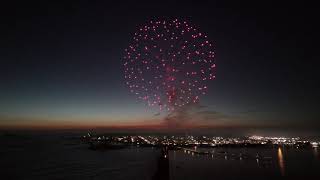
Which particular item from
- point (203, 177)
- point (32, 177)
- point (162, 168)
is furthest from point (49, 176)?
point (203, 177)

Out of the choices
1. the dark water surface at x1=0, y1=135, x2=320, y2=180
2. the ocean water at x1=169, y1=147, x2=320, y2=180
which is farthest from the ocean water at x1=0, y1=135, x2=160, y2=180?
the ocean water at x1=169, y1=147, x2=320, y2=180

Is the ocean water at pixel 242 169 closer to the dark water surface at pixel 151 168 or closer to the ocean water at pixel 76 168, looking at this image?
the dark water surface at pixel 151 168

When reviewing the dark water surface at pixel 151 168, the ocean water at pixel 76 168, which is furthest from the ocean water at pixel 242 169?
the ocean water at pixel 76 168

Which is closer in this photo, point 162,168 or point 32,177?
point 162,168

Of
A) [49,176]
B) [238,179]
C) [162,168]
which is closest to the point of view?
[162,168]

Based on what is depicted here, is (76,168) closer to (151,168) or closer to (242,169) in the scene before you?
(151,168)

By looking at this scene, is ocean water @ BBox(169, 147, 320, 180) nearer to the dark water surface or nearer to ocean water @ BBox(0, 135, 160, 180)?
the dark water surface

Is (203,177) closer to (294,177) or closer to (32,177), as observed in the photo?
(294,177)

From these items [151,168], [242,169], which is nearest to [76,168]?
[151,168]

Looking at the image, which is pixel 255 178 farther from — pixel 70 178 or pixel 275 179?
pixel 70 178

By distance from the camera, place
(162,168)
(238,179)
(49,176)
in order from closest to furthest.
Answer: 1. (162,168)
2. (238,179)
3. (49,176)

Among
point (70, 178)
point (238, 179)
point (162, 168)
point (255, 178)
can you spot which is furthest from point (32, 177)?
point (255, 178)
